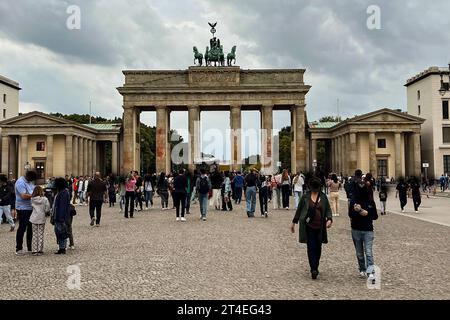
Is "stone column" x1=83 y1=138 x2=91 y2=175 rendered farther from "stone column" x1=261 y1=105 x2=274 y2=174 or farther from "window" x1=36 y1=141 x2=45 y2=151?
"stone column" x1=261 y1=105 x2=274 y2=174

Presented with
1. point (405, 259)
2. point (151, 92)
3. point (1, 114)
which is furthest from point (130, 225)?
point (1, 114)

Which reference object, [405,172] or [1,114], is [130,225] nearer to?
[405,172]

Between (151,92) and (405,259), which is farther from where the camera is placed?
(151,92)

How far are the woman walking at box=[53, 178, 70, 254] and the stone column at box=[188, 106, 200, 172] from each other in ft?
168

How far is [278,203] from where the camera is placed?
2717cm

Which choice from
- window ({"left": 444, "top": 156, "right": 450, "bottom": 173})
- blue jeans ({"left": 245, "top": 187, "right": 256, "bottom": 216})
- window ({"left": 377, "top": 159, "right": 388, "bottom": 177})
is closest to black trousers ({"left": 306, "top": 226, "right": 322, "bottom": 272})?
blue jeans ({"left": 245, "top": 187, "right": 256, "bottom": 216})

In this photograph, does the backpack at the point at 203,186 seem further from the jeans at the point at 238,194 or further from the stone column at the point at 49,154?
the stone column at the point at 49,154

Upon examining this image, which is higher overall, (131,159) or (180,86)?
(180,86)

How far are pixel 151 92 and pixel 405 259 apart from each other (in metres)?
55.6

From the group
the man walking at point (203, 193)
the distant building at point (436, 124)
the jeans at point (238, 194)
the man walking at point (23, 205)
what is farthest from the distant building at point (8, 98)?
the man walking at point (23, 205)

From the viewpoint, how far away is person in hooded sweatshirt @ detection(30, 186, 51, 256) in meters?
11.9

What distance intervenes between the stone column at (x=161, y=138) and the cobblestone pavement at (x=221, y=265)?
4648 cm

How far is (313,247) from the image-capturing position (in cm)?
909
